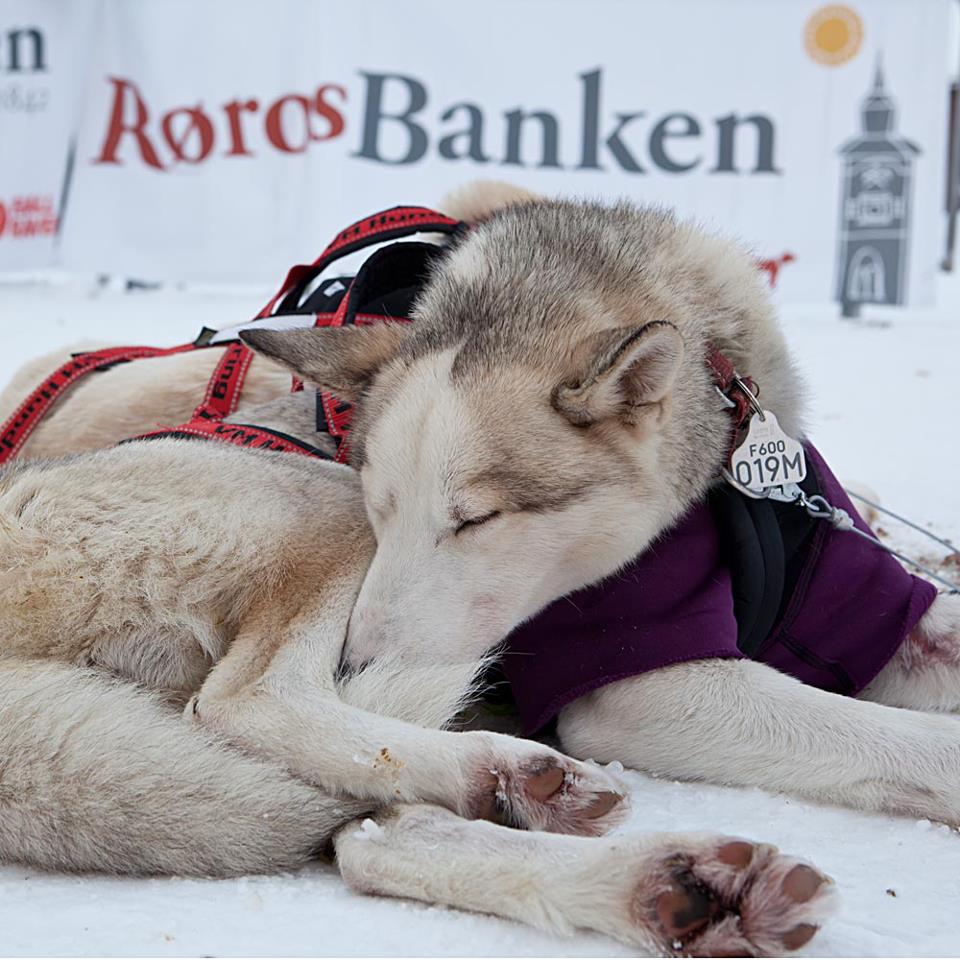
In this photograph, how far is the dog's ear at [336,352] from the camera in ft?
6.33

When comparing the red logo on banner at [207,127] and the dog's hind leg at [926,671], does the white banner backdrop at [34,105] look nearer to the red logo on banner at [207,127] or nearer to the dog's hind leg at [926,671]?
the red logo on banner at [207,127]

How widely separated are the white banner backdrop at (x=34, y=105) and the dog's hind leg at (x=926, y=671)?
698 cm

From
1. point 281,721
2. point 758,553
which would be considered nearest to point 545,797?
point 281,721

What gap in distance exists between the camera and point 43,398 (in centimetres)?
256

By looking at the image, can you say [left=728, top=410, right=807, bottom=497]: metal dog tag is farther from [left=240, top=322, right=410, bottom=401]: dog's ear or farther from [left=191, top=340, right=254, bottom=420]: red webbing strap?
Result: [left=191, top=340, right=254, bottom=420]: red webbing strap

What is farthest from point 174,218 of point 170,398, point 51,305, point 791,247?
point 170,398

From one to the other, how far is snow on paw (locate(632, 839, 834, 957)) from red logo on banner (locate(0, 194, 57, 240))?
7.43 meters

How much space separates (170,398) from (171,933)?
1.53m

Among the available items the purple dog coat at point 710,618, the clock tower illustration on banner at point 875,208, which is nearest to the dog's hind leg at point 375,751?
the purple dog coat at point 710,618

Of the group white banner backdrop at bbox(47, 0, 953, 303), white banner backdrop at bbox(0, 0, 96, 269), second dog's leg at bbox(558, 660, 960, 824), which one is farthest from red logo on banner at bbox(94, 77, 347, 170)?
second dog's leg at bbox(558, 660, 960, 824)

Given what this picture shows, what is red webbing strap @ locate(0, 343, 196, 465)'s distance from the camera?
253 cm

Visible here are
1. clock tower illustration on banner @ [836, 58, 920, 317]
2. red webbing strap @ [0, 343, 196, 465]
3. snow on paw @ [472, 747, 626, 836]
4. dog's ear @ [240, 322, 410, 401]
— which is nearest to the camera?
snow on paw @ [472, 747, 626, 836]

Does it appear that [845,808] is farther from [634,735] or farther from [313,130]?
[313,130]

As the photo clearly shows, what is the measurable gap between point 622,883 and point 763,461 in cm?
85
